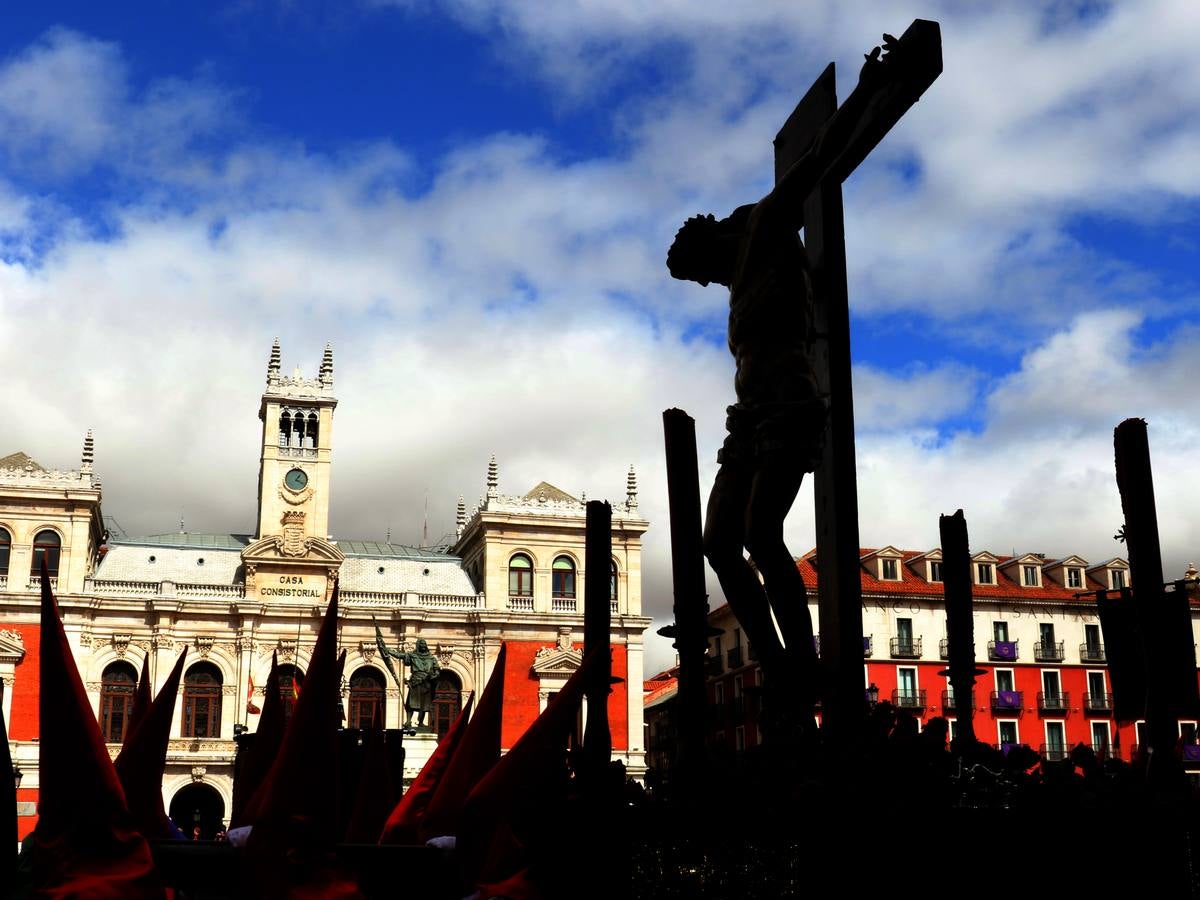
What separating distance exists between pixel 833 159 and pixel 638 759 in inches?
1474

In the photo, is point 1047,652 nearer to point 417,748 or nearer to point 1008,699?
point 1008,699

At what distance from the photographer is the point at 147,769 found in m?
3.96

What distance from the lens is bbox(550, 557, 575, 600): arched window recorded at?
43.8 meters

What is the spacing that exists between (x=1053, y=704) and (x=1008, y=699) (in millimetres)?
1805

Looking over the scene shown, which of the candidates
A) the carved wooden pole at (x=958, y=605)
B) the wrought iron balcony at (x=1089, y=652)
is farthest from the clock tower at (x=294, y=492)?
the carved wooden pole at (x=958, y=605)

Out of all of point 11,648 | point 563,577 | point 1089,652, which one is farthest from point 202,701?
point 1089,652

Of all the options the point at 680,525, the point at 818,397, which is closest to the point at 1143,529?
the point at 818,397

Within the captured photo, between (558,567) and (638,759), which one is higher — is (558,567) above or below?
above

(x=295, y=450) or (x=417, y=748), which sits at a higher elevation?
(x=295, y=450)

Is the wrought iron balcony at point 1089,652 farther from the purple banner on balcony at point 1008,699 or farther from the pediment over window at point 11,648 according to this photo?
the pediment over window at point 11,648

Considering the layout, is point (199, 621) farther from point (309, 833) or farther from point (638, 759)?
point (309, 833)

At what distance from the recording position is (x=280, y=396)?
4522cm

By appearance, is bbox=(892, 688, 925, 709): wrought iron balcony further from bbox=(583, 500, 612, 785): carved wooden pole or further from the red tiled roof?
bbox=(583, 500, 612, 785): carved wooden pole

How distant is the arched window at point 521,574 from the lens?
43.5m
